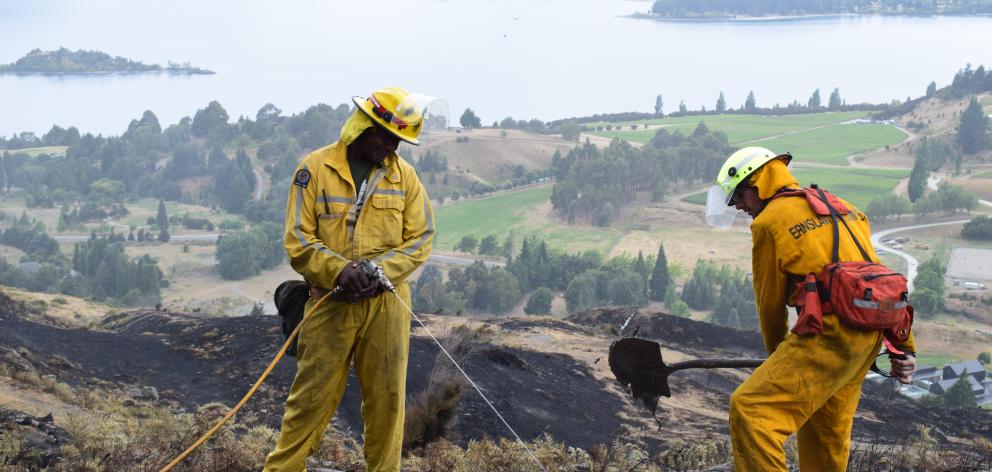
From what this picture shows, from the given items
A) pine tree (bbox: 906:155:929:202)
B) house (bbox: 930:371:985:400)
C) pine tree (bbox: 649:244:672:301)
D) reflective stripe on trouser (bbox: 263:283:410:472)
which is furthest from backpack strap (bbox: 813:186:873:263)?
pine tree (bbox: 906:155:929:202)

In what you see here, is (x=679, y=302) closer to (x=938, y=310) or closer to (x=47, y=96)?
(x=938, y=310)

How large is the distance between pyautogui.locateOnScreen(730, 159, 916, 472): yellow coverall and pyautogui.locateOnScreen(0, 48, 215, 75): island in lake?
159194mm

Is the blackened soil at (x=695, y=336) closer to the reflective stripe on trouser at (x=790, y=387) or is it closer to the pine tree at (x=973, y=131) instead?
the reflective stripe on trouser at (x=790, y=387)

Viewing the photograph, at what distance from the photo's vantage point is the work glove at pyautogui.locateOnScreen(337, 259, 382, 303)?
13.4 ft

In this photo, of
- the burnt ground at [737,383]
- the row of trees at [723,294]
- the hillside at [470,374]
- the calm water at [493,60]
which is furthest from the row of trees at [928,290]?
the calm water at [493,60]

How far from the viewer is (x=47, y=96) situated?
14988 centimetres

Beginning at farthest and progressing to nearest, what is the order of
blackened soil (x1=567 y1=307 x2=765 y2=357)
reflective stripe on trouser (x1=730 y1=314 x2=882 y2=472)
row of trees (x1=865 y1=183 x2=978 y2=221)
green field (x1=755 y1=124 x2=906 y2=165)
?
green field (x1=755 y1=124 x2=906 y2=165)
row of trees (x1=865 y1=183 x2=978 y2=221)
blackened soil (x1=567 y1=307 x2=765 y2=357)
reflective stripe on trouser (x1=730 y1=314 x2=882 y2=472)

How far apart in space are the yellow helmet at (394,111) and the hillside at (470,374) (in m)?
4.00

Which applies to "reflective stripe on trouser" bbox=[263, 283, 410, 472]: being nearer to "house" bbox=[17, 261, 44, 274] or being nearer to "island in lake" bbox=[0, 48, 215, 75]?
"house" bbox=[17, 261, 44, 274]

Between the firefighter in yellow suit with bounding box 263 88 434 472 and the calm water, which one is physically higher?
the calm water

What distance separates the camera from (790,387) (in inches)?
151

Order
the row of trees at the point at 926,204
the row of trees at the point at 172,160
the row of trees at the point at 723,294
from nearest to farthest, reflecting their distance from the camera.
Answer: the row of trees at the point at 723,294 → the row of trees at the point at 926,204 → the row of trees at the point at 172,160

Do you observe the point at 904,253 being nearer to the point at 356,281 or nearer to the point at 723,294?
the point at 723,294

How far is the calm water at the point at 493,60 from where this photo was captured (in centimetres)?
13262
